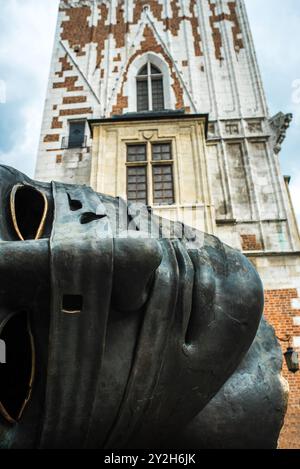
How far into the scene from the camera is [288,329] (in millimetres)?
8562

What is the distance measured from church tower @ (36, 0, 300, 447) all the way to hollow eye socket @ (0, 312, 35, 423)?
6.97 m

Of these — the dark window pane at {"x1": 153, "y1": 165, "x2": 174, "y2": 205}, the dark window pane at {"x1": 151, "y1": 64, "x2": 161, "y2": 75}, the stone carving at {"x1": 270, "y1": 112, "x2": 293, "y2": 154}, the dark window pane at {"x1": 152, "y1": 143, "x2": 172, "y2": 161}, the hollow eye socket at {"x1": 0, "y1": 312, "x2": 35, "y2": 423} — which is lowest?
the hollow eye socket at {"x1": 0, "y1": 312, "x2": 35, "y2": 423}

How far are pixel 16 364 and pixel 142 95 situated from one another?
13.8 meters

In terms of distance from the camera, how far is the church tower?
32.6 ft

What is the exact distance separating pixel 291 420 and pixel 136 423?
6.73m

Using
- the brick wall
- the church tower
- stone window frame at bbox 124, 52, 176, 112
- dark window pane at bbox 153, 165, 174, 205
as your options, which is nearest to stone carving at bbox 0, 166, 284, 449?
the brick wall

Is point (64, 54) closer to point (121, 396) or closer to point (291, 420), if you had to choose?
point (291, 420)

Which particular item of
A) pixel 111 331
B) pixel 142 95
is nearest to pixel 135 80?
pixel 142 95

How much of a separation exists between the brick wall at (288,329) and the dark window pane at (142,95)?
828cm

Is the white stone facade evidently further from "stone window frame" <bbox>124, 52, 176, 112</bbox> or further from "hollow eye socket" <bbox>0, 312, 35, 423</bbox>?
"hollow eye socket" <bbox>0, 312, 35, 423</bbox>

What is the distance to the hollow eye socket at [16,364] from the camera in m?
1.68

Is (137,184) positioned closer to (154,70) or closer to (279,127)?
(279,127)

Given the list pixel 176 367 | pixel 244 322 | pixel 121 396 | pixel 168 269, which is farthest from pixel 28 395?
pixel 244 322
